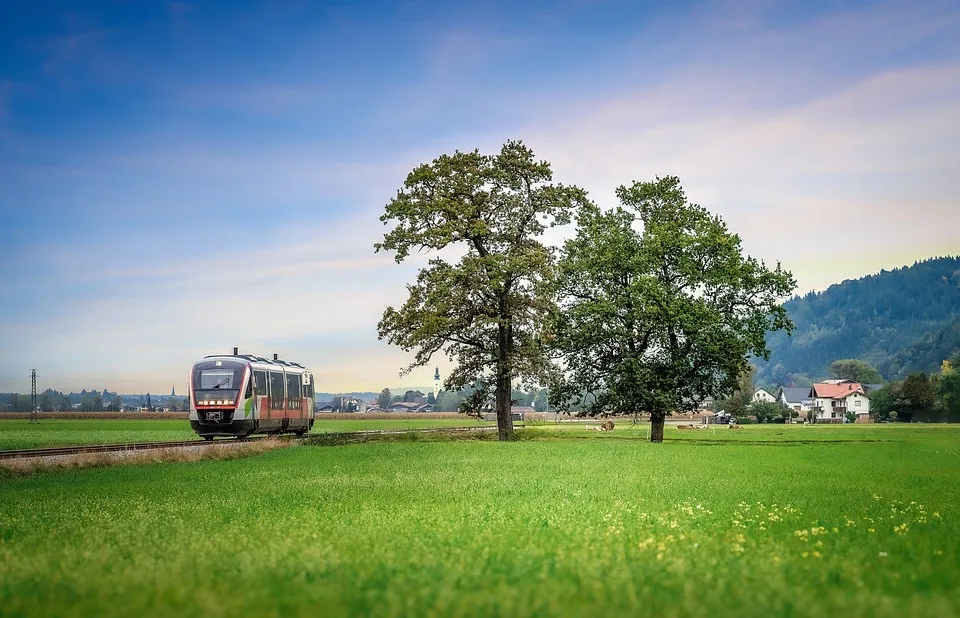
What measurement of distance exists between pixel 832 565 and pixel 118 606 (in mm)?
9868

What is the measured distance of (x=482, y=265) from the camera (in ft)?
189

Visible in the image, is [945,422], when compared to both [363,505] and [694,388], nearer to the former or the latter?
[694,388]

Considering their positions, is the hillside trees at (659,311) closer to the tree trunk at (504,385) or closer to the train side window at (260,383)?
the tree trunk at (504,385)

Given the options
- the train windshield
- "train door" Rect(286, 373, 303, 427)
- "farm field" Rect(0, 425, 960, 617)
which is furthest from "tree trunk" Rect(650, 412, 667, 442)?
"farm field" Rect(0, 425, 960, 617)

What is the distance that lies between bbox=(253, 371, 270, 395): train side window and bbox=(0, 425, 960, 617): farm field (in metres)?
22.9

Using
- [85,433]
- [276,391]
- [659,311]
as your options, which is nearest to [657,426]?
[659,311]

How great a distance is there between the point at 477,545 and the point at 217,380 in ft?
136

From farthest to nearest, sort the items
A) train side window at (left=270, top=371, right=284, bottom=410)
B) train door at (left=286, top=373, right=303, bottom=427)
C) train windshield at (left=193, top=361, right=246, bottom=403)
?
train door at (left=286, top=373, right=303, bottom=427)
train side window at (left=270, top=371, right=284, bottom=410)
train windshield at (left=193, top=361, right=246, bottom=403)

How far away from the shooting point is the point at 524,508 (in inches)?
833

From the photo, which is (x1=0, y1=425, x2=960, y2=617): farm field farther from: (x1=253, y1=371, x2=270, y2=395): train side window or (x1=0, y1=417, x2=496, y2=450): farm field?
(x1=0, y1=417, x2=496, y2=450): farm field

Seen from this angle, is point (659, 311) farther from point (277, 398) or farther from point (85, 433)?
point (85, 433)

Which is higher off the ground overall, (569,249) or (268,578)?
(569,249)

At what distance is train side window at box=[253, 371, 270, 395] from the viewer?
54906 millimetres

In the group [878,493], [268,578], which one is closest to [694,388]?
[878,493]
